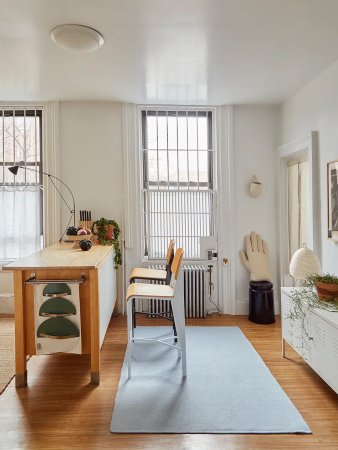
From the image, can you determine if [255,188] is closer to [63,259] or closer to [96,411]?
[63,259]

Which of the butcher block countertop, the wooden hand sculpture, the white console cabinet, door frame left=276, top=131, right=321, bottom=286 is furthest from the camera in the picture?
the wooden hand sculpture

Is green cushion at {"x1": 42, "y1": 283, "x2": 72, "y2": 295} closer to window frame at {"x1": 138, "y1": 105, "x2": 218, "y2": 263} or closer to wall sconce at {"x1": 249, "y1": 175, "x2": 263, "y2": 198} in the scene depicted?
window frame at {"x1": 138, "y1": 105, "x2": 218, "y2": 263}

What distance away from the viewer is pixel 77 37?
2.50m

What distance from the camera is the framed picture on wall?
9.80 feet

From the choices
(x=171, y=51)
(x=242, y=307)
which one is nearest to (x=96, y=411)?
(x=242, y=307)

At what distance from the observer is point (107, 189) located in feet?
13.9

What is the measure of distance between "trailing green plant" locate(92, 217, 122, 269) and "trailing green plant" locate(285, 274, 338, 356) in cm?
203

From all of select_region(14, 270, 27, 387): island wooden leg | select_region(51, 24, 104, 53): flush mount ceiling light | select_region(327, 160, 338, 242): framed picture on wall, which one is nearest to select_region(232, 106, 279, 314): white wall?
select_region(327, 160, 338, 242): framed picture on wall

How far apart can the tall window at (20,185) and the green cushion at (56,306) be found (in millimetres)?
1922

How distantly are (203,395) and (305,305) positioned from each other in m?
1.05

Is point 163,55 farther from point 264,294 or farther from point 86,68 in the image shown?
point 264,294

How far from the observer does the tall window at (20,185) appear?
4.16 metres

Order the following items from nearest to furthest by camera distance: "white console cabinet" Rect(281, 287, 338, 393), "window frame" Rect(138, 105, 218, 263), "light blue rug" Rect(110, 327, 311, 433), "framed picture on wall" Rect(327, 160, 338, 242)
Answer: "light blue rug" Rect(110, 327, 311, 433)
"white console cabinet" Rect(281, 287, 338, 393)
"framed picture on wall" Rect(327, 160, 338, 242)
"window frame" Rect(138, 105, 218, 263)

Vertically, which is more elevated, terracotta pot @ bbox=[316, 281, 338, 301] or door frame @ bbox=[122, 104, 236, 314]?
door frame @ bbox=[122, 104, 236, 314]
